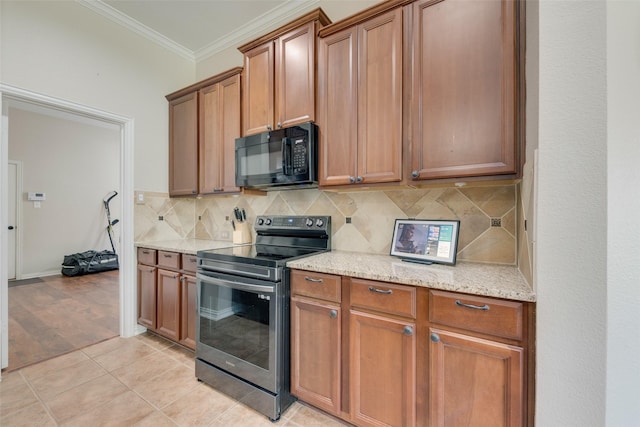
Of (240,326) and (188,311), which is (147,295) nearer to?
(188,311)

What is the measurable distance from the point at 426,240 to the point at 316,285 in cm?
71

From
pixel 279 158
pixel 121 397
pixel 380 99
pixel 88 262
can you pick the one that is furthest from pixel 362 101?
pixel 88 262

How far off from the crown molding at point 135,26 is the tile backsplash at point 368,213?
5.37 ft

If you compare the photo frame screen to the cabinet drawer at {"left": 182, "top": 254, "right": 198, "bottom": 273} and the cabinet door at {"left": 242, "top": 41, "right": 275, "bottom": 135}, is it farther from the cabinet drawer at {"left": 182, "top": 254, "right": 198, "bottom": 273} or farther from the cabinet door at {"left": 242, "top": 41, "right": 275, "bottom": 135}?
the cabinet drawer at {"left": 182, "top": 254, "right": 198, "bottom": 273}

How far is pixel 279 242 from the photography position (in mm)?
2271

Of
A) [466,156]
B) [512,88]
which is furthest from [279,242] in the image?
[512,88]

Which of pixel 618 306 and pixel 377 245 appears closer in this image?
pixel 618 306

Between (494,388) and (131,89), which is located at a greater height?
(131,89)

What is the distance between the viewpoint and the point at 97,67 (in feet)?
8.00

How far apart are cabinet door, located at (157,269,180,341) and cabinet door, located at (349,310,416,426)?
1.62 meters

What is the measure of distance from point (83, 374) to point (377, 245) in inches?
92.4

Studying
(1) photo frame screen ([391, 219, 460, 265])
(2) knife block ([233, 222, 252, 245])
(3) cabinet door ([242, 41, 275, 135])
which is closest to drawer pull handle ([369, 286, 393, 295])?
(1) photo frame screen ([391, 219, 460, 265])

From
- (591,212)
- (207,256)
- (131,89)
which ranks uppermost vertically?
(131,89)

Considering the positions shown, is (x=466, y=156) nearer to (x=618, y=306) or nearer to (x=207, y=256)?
(x=618, y=306)
